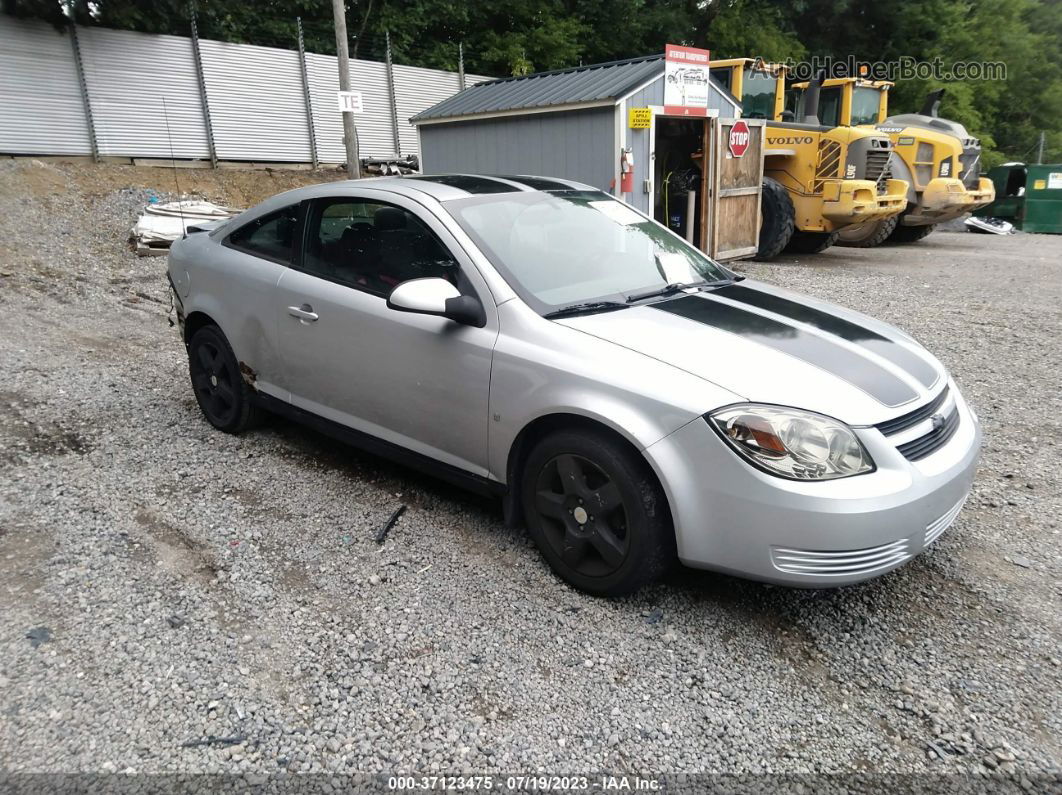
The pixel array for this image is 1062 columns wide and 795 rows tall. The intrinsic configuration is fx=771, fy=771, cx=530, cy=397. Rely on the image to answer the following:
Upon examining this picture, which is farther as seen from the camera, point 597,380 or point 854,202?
point 854,202

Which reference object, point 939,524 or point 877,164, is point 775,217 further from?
point 939,524

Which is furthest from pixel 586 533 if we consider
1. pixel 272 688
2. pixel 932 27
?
pixel 932 27

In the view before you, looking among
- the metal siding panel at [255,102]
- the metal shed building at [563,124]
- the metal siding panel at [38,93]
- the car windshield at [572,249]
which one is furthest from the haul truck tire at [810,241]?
the metal siding panel at [38,93]

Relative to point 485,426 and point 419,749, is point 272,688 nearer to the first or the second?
point 419,749

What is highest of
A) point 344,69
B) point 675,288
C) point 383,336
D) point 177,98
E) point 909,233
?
point 344,69

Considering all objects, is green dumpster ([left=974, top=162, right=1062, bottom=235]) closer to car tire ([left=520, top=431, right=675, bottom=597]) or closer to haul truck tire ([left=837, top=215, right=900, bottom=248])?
haul truck tire ([left=837, top=215, right=900, bottom=248])

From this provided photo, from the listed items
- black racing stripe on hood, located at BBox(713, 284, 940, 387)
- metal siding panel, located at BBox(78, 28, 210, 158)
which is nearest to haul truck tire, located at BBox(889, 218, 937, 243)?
black racing stripe on hood, located at BBox(713, 284, 940, 387)

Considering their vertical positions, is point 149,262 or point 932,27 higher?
point 932,27

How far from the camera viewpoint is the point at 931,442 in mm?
2895

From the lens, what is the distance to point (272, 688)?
2578 millimetres

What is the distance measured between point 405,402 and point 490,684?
142 cm

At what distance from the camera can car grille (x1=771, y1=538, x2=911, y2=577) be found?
2.59m

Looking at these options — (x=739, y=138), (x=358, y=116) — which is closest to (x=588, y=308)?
(x=739, y=138)

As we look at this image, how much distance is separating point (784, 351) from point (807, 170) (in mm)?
11151
